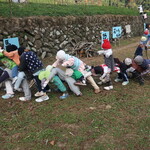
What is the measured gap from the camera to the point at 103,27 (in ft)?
40.0

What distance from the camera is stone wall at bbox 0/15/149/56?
7.25 meters

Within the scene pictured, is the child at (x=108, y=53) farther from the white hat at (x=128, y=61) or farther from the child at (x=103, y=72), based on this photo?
the white hat at (x=128, y=61)

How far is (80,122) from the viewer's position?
3.61 metres

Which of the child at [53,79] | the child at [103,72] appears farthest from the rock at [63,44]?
the child at [53,79]

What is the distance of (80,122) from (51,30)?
19.3ft

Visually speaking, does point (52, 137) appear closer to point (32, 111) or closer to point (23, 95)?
point (32, 111)

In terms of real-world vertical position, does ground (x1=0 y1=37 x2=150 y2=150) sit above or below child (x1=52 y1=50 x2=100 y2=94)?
below

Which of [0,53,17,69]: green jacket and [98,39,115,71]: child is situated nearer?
[0,53,17,69]: green jacket

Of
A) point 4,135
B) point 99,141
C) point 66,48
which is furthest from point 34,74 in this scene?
point 66,48

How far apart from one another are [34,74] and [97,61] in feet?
13.0

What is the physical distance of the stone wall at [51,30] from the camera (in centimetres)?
725

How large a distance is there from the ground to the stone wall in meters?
3.29

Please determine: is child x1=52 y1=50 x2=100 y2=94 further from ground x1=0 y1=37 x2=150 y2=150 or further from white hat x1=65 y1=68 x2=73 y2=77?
ground x1=0 y1=37 x2=150 y2=150

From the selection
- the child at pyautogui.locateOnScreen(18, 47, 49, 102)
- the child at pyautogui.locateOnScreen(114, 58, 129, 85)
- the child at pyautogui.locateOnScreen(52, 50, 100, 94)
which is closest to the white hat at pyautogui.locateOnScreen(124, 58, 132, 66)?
the child at pyautogui.locateOnScreen(114, 58, 129, 85)
